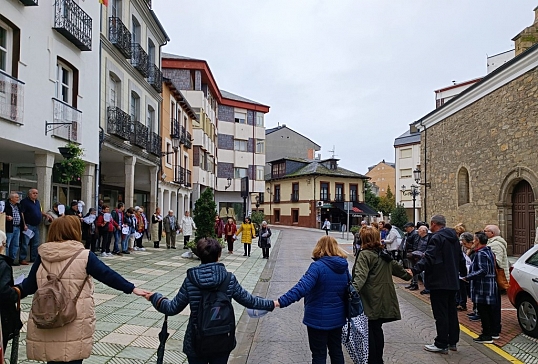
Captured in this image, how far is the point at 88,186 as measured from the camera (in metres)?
14.8

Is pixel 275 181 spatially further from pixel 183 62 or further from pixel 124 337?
pixel 124 337

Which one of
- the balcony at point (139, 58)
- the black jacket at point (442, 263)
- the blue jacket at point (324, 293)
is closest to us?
the blue jacket at point (324, 293)

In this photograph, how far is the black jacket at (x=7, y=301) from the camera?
352cm

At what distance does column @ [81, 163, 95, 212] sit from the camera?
1454 centimetres

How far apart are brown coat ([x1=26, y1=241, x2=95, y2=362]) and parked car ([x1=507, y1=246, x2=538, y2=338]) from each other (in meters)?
6.18

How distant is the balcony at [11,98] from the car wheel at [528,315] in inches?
418

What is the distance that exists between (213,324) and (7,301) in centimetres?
158

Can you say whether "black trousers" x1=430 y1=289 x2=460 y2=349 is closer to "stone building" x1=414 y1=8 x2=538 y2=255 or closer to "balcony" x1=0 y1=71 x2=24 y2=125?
"balcony" x1=0 y1=71 x2=24 y2=125

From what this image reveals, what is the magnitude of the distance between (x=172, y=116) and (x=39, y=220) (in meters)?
16.7

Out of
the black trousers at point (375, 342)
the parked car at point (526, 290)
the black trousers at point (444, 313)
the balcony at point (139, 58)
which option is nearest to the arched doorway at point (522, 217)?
the parked car at point (526, 290)

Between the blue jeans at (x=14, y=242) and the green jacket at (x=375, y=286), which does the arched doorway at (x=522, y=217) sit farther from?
the blue jeans at (x=14, y=242)

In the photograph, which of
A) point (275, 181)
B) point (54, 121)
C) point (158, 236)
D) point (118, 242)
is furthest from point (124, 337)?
point (275, 181)

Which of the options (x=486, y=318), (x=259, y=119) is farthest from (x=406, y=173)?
(x=486, y=318)

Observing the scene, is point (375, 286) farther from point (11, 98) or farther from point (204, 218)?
point (204, 218)
